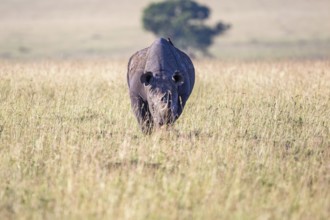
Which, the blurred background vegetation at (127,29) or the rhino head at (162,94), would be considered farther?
the blurred background vegetation at (127,29)

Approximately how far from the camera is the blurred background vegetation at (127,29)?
A: 68944 millimetres

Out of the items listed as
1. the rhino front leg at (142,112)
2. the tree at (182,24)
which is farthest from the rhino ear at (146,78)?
the tree at (182,24)

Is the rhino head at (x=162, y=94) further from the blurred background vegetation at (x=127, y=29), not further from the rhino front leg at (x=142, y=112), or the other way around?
the blurred background vegetation at (x=127, y=29)

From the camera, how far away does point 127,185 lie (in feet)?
21.5

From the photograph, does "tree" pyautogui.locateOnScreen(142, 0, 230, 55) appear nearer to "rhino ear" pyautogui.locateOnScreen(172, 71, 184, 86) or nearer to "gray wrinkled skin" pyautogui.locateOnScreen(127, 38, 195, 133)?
"gray wrinkled skin" pyautogui.locateOnScreen(127, 38, 195, 133)

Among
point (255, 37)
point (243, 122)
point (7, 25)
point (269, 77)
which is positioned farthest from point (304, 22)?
point (243, 122)

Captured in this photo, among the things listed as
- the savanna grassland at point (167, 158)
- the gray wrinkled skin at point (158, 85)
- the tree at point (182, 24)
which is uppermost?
the tree at point (182, 24)

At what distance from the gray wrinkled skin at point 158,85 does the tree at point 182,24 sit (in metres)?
41.6

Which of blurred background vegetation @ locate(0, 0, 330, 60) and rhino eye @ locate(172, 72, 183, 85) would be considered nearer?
rhino eye @ locate(172, 72, 183, 85)

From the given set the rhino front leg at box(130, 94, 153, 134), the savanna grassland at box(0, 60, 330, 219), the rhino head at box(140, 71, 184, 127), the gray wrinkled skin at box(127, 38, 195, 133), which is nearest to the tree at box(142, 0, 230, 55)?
the savanna grassland at box(0, 60, 330, 219)

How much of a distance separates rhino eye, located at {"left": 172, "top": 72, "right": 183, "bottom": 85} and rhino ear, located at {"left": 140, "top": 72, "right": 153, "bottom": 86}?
1.13 feet

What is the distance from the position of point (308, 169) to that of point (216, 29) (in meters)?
47.0

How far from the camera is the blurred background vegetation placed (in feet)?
226

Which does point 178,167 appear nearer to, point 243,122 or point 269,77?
point 243,122
